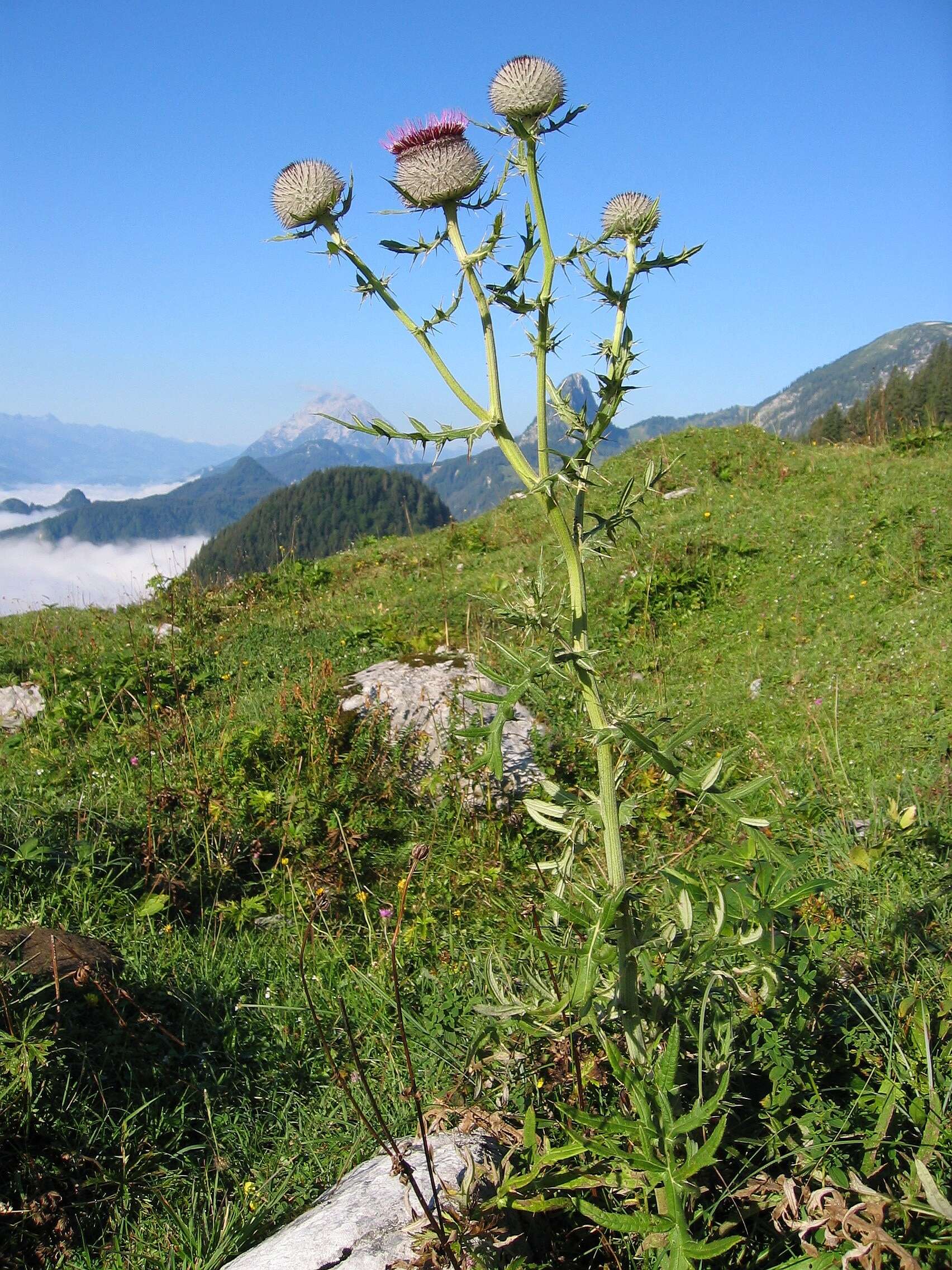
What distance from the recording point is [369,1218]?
2047 mm

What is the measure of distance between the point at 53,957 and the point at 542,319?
2.60m

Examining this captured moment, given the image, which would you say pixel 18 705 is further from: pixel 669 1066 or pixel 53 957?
pixel 669 1066

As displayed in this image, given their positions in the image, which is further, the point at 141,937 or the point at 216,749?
the point at 216,749

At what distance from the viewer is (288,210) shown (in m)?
2.45

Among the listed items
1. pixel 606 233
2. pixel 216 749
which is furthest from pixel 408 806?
pixel 606 233

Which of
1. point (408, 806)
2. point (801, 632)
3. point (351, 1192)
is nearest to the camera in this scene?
point (351, 1192)

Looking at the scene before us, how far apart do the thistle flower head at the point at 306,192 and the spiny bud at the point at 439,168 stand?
0.77 ft

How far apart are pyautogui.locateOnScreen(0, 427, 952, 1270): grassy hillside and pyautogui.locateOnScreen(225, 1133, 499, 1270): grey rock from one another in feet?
0.68

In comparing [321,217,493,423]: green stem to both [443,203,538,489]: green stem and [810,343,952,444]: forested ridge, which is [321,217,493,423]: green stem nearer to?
[443,203,538,489]: green stem

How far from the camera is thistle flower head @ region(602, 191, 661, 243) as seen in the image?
8.29ft

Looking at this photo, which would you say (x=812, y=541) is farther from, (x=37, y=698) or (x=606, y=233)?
(x=37, y=698)

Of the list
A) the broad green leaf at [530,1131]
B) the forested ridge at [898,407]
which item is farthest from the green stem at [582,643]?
the forested ridge at [898,407]

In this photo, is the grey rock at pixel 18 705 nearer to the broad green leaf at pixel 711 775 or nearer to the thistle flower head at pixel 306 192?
the thistle flower head at pixel 306 192

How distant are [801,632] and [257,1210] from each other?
6.49m
